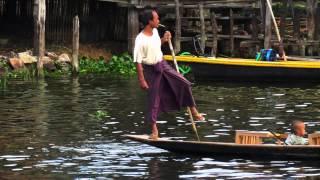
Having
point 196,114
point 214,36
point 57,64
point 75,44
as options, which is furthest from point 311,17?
point 196,114

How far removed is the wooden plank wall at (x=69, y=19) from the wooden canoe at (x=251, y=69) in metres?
8.05

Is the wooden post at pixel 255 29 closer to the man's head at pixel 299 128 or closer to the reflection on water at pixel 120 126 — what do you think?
the reflection on water at pixel 120 126

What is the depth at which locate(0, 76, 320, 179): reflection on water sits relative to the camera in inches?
420

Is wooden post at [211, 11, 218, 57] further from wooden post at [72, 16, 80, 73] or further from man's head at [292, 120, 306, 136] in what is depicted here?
man's head at [292, 120, 306, 136]

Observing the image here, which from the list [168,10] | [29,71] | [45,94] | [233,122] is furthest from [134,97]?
[168,10]

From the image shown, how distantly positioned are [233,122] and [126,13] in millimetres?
17300

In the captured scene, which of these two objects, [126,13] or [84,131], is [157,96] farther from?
[126,13]

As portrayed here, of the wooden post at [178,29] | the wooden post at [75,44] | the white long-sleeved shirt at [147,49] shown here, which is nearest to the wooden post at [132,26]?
the wooden post at [178,29]

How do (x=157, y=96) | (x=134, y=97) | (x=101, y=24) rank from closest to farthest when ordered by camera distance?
(x=157, y=96)
(x=134, y=97)
(x=101, y=24)

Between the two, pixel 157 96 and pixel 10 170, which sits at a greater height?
pixel 157 96

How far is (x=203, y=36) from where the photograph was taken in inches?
1117

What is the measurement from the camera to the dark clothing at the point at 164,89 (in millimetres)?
11562

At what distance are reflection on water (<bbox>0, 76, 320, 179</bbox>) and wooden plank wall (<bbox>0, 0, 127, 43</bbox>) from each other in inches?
304

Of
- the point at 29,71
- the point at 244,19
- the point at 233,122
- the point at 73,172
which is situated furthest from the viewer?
the point at 244,19
